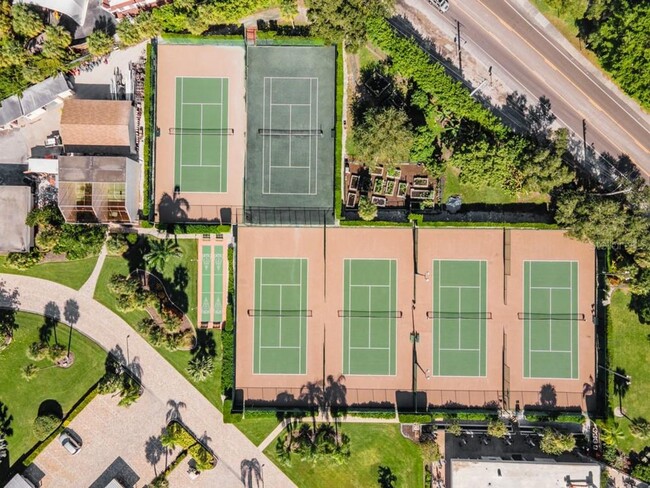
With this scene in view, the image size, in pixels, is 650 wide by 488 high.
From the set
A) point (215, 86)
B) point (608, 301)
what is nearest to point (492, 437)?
point (608, 301)

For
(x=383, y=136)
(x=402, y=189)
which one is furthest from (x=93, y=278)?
(x=402, y=189)

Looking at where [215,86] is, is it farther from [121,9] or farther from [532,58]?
[532,58]

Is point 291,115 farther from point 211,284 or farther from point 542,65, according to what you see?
point 542,65

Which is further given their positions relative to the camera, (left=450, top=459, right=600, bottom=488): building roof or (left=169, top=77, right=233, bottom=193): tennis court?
(left=169, top=77, right=233, bottom=193): tennis court

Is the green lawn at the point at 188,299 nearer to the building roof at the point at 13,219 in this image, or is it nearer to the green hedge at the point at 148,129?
the green hedge at the point at 148,129

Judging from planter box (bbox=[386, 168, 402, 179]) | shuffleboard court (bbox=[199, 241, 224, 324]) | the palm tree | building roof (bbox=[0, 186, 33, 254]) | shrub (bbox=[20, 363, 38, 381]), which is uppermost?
planter box (bbox=[386, 168, 402, 179])

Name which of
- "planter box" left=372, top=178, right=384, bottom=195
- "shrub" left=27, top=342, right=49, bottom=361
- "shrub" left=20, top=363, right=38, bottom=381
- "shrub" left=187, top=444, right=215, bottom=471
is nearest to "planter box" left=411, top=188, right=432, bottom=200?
"planter box" left=372, top=178, right=384, bottom=195

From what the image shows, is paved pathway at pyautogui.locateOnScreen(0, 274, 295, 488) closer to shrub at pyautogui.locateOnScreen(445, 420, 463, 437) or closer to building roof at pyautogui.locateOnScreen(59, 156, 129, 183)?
building roof at pyautogui.locateOnScreen(59, 156, 129, 183)
